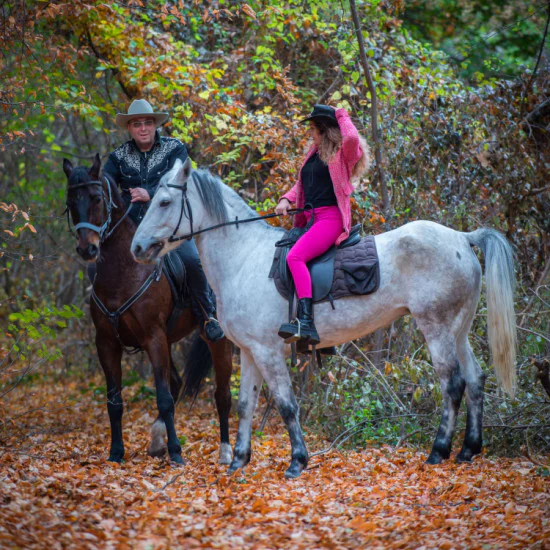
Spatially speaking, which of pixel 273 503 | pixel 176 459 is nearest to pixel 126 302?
pixel 176 459

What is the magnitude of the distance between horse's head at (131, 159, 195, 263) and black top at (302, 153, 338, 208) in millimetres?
1008

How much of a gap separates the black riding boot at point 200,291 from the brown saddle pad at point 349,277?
1.28 metres

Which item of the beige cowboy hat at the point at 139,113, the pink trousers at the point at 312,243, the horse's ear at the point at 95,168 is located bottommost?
the pink trousers at the point at 312,243

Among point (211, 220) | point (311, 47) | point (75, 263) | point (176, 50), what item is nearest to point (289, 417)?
point (211, 220)

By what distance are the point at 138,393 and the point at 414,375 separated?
6004 millimetres

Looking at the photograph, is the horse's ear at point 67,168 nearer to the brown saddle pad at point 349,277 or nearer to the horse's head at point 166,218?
the horse's head at point 166,218

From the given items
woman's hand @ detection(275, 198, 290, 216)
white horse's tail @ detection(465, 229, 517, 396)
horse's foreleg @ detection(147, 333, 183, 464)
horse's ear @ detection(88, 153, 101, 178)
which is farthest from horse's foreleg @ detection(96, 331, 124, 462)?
white horse's tail @ detection(465, 229, 517, 396)

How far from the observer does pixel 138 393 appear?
1155 centimetres

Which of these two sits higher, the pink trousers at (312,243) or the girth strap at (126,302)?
the pink trousers at (312,243)

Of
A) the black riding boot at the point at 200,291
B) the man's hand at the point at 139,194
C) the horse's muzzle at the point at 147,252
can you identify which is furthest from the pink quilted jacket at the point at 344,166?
the man's hand at the point at 139,194

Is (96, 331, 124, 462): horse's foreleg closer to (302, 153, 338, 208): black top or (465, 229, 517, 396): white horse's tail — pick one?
(302, 153, 338, 208): black top

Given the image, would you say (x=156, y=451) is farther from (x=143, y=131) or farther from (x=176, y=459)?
(x=143, y=131)

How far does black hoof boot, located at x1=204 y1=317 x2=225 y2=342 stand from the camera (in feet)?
22.4

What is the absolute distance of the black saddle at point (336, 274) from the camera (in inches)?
225
